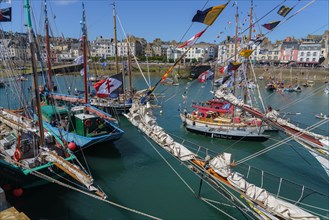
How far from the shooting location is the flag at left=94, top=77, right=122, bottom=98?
66.5 ft

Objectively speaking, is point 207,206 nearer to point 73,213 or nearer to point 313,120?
point 73,213

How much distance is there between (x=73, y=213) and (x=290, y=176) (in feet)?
55.3

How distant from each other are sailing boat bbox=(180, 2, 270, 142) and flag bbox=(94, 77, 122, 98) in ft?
39.6

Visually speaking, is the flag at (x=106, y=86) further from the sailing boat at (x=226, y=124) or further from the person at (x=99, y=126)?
the sailing boat at (x=226, y=124)

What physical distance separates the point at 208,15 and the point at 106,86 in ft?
39.6

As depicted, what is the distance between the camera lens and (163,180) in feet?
60.2

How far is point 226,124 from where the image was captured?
28188mm

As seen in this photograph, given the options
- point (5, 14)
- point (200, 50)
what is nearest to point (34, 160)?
point (5, 14)

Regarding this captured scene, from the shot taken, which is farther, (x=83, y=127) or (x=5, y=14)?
(x=83, y=127)

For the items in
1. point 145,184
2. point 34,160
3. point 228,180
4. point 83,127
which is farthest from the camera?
point 83,127

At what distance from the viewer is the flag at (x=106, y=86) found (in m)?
20.3

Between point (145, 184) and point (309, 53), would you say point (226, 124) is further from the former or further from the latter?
point (309, 53)

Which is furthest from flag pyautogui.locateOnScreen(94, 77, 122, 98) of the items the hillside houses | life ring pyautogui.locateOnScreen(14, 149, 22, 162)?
the hillside houses

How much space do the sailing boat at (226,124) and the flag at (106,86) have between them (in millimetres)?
12075
